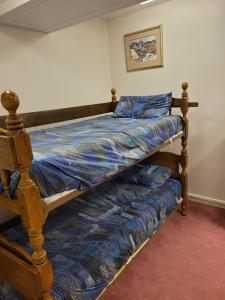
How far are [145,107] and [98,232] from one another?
127 centimetres

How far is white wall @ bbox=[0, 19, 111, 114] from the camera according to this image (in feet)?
6.88

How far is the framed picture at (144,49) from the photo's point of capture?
8.89 ft

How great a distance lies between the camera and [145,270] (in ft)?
6.15

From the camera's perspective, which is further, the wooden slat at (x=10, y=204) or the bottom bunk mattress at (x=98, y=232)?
the bottom bunk mattress at (x=98, y=232)

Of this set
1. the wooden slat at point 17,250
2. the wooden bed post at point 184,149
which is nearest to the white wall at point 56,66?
the wooden slat at point 17,250

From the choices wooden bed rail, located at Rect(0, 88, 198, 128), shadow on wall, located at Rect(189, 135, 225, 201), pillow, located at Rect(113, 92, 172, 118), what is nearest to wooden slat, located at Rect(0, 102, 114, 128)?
wooden bed rail, located at Rect(0, 88, 198, 128)

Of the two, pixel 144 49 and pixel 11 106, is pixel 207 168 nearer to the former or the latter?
pixel 144 49

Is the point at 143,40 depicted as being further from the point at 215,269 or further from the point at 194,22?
the point at 215,269

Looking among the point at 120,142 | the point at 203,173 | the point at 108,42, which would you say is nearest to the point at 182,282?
the point at 120,142

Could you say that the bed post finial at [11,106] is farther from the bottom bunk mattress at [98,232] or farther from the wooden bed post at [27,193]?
the bottom bunk mattress at [98,232]

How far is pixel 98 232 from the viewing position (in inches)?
67.2

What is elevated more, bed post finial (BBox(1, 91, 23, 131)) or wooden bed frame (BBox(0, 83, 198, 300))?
bed post finial (BBox(1, 91, 23, 131))

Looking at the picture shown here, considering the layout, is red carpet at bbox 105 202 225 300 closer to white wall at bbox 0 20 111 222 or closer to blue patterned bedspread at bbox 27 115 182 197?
blue patterned bedspread at bbox 27 115 182 197

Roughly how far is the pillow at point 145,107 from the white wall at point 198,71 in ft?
1.58
